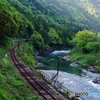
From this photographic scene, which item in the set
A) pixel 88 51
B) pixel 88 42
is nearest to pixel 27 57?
pixel 88 51

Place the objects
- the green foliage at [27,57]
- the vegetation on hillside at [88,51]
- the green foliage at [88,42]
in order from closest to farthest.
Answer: the green foliage at [27,57] → the vegetation on hillside at [88,51] → the green foliage at [88,42]

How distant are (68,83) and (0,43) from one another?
87.7 ft

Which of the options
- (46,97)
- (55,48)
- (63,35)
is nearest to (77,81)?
(46,97)

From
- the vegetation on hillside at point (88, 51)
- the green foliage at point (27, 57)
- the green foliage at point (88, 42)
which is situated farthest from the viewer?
the green foliage at point (88, 42)

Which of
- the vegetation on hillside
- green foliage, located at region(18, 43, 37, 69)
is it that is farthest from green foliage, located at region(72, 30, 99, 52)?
green foliage, located at region(18, 43, 37, 69)

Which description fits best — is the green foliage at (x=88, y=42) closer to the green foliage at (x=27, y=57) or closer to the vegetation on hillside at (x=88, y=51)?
the vegetation on hillside at (x=88, y=51)

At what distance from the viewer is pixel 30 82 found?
25.8 metres

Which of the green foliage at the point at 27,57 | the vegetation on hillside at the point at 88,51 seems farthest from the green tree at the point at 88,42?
the green foliage at the point at 27,57

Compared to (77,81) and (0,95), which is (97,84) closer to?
(77,81)

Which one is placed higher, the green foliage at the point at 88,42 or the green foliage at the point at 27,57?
the green foliage at the point at 88,42

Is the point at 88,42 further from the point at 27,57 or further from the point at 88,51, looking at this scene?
the point at 27,57

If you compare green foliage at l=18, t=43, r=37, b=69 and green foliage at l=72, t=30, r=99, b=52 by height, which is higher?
green foliage at l=72, t=30, r=99, b=52

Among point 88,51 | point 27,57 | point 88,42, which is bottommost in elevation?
point 27,57

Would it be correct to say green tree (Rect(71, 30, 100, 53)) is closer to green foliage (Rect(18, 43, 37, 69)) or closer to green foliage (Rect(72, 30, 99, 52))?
green foliage (Rect(72, 30, 99, 52))
